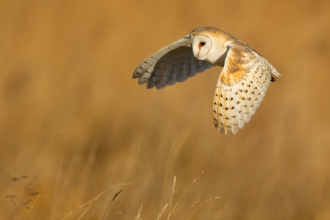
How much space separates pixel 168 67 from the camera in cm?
490

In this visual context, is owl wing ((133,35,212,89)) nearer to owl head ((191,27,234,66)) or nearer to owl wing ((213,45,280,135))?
owl head ((191,27,234,66))

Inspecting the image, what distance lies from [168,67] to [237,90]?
952 mm

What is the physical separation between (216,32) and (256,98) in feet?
1.78

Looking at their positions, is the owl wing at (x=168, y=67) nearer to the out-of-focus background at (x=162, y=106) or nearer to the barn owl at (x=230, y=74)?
the barn owl at (x=230, y=74)

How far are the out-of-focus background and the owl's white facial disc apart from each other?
0.39m

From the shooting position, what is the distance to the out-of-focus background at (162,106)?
548 centimetres

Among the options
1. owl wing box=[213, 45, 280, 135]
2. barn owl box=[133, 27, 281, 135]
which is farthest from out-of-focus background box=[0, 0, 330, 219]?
owl wing box=[213, 45, 280, 135]

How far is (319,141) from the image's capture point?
7.20 meters

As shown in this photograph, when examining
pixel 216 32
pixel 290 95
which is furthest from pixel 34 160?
pixel 290 95

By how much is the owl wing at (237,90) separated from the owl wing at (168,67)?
2.53 feet

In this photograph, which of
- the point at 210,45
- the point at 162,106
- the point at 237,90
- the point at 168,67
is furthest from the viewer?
the point at 162,106

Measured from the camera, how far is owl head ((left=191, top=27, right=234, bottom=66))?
437 centimetres

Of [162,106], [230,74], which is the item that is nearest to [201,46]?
[230,74]

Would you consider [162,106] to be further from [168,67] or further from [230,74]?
[230,74]
